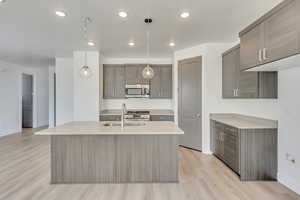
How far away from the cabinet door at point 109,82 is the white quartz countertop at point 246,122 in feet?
9.57

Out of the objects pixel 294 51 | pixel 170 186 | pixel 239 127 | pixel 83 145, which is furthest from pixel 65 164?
pixel 294 51

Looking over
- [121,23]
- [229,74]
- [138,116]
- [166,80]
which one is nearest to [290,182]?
[229,74]

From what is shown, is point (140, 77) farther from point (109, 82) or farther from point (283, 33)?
point (283, 33)

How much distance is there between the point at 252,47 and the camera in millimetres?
2711

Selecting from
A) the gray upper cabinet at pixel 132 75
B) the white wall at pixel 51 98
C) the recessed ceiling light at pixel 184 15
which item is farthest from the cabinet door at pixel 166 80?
the white wall at pixel 51 98

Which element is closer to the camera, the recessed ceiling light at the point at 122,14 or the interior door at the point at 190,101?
the recessed ceiling light at the point at 122,14

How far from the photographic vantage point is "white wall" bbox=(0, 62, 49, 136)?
6367 mm

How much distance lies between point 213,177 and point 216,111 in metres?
1.71

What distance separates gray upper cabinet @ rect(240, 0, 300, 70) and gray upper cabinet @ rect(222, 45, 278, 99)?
41cm

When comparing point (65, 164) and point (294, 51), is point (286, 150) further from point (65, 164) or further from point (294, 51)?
point (65, 164)

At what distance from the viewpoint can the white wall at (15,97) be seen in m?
6.37

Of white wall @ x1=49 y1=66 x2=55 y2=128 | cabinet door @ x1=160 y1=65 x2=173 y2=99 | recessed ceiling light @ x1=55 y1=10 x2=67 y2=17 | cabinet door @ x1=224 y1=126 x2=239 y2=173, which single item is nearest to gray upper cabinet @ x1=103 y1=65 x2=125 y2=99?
cabinet door @ x1=160 y1=65 x2=173 y2=99

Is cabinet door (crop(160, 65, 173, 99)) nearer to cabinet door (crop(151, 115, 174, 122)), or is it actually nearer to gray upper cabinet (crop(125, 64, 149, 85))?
gray upper cabinet (crop(125, 64, 149, 85))

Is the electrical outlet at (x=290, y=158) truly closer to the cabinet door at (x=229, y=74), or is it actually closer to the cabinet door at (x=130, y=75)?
the cabinet door at (x=229, y=74)
